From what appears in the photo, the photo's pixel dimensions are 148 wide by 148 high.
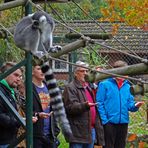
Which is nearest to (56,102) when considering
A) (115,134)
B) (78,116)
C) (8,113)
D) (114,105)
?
(8,113)

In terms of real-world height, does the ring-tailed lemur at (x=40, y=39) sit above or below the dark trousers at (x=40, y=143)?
above

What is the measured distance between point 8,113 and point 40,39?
45.6 inches

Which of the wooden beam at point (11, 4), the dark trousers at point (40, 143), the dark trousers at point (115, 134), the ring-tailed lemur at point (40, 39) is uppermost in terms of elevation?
the wooden beam at point (11, 4)

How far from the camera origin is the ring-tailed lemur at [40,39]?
6824 millimetres

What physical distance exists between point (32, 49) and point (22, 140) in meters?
1.09

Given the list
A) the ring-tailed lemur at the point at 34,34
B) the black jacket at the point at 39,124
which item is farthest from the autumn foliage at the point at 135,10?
the black jacket at the point at 39,124

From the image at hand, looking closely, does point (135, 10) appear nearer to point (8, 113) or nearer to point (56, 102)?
point (56, 102)

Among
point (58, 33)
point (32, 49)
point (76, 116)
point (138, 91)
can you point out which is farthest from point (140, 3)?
point (138, 91)

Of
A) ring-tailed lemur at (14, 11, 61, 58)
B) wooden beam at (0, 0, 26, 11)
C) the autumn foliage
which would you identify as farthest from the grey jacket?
the autumn foliage

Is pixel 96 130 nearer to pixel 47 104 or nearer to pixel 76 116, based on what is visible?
pixel 76 116

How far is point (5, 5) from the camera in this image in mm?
6371

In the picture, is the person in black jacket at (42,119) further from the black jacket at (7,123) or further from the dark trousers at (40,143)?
the black jacket at (7,123)

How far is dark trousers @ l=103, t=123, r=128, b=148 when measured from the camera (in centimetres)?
870

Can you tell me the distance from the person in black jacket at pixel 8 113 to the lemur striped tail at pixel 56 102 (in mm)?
340
